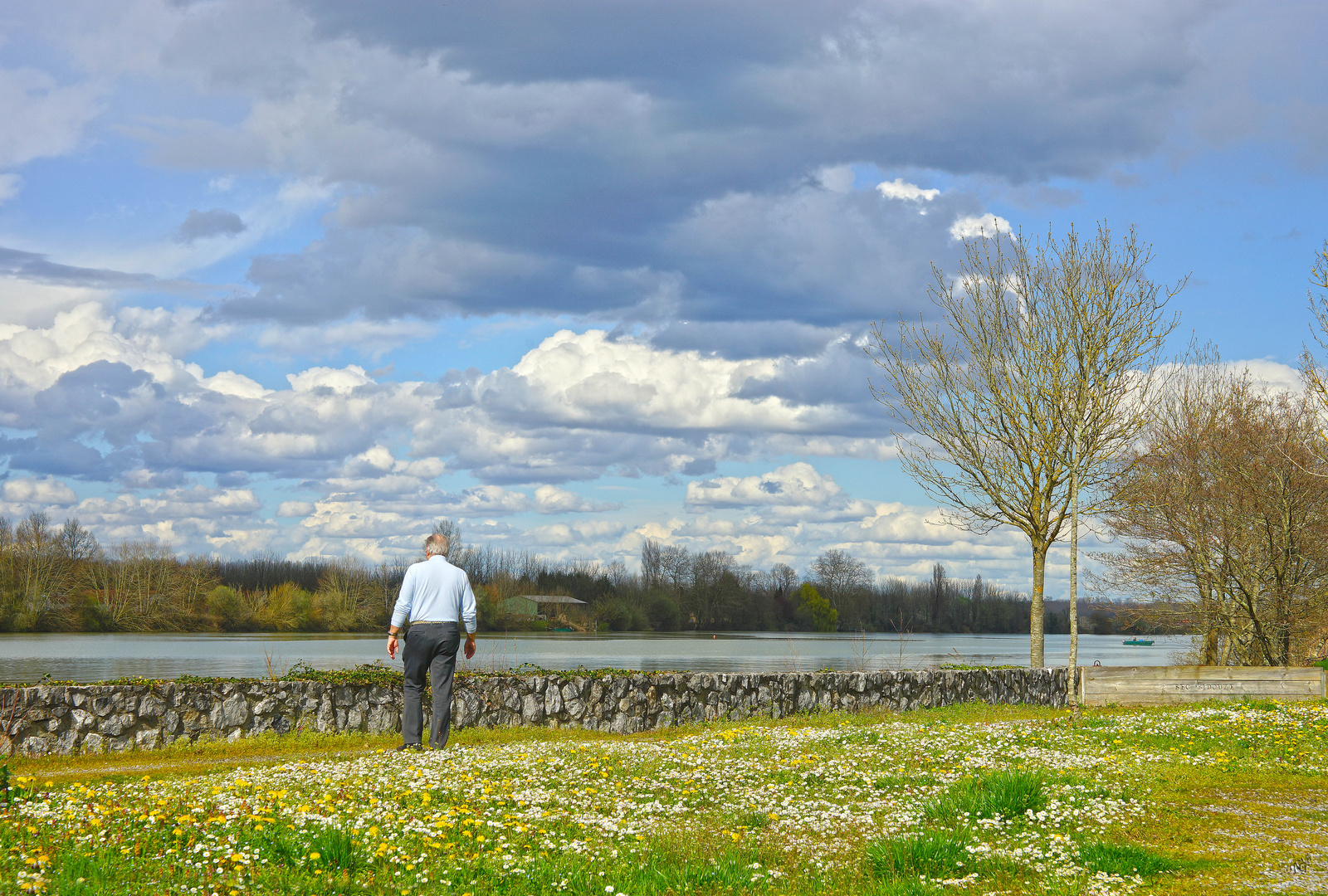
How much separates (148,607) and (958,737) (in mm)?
84306

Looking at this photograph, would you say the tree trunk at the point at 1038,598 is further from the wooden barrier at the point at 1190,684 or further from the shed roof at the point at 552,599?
the shed roof at the point at 552,599

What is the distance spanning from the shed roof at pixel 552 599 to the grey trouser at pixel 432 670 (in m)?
88.6

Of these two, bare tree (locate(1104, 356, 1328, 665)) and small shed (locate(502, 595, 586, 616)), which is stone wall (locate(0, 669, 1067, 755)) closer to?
bare tree (locate(1104, 356, 1328, 665))

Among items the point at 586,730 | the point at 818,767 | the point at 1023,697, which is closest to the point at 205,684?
the point at 586,730

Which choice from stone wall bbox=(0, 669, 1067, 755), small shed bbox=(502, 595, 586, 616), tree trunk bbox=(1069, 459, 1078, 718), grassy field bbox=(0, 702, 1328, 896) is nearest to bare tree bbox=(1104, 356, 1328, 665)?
tree trunk bbox=(1069, 459, 1078, 718)

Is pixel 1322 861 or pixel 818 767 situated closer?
pixel 1322 861

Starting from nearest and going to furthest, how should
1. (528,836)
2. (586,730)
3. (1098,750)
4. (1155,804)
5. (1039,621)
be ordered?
(528,836) → (1155,804) → (1098,750) → (586,730) → (1039,621)

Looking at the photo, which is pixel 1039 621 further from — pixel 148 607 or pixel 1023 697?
pixel 148 607

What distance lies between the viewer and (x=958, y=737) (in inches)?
457

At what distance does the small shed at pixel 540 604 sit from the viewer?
92950 millimetres

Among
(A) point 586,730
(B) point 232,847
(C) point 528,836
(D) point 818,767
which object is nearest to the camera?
(B) point 232,847

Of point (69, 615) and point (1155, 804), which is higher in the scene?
point (1155, 804)

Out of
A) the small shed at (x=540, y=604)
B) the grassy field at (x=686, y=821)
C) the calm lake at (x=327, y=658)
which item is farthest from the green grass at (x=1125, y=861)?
the small shed at (x=540, y=604)

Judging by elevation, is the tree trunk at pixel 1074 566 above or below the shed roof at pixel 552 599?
above
